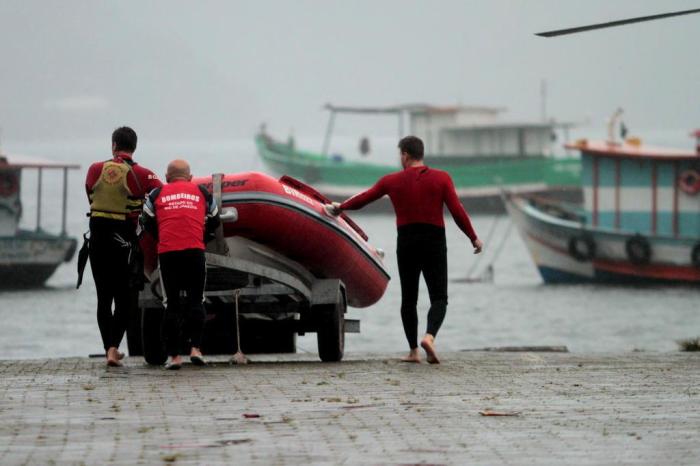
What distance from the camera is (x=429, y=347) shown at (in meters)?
10.8

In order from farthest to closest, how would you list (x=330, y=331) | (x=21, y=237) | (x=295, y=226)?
(x=21, y=237) → (x=330, y=331) → (x=295, y=226)

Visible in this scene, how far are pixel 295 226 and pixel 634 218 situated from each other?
29.1 meters

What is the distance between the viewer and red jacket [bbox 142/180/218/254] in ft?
33.1

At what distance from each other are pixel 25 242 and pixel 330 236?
2900 cm

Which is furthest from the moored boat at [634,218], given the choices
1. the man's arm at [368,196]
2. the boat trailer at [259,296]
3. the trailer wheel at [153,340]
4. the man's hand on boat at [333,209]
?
the trailer wheel at [153,340]

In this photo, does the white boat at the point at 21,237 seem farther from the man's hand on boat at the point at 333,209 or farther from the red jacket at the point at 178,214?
the red jacket at the point at 178,214

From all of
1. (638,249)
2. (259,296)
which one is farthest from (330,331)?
(638,249)

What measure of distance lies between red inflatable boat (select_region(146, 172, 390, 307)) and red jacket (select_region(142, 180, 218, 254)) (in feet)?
Answer: 1.56

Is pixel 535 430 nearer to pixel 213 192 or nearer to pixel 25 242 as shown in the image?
pixel 213 192

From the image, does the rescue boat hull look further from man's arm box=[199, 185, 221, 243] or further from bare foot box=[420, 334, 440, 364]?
bare foot box=[420, 334, 440, 364]

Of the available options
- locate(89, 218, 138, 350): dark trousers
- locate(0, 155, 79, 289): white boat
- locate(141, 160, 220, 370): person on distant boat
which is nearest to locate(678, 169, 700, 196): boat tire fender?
locate(0, 155, 79, 289): white boat

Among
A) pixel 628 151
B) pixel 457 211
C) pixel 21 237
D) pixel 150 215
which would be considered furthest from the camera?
pixel 21 237

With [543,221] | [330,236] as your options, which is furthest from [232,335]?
[543,221]

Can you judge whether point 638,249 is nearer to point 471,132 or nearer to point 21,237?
point 21,237
